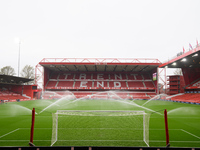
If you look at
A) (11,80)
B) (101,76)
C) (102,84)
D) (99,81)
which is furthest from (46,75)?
(102,84)

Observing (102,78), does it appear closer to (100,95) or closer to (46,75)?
(100,95)

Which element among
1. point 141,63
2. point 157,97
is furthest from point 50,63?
point 157,97

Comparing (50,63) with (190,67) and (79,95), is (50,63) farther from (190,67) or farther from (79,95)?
(190,67)

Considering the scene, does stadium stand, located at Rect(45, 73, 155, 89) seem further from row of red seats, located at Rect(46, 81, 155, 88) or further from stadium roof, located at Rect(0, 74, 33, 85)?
stadium roof, located at Rect(0, 74, 33, 85)

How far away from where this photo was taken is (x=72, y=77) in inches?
1849

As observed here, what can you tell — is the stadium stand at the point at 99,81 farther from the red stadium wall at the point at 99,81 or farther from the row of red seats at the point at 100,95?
the row of red seats at the point at 100,95

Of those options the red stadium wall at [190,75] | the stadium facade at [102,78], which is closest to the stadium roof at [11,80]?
the stadium facade at [102,78]

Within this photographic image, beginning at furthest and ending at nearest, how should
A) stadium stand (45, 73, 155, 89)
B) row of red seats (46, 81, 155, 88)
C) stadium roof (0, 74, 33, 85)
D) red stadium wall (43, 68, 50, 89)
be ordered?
row of red seats (46, 81, 155, 88) < stadium stand (45, 73, 155, 89) < red stadium wall (43, 68, 50, 89) < stadium roof (0, 74, 33, 85)

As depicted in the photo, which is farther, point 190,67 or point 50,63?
point 50,63

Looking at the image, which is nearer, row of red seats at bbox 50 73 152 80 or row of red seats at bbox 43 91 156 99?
row of red seats at bbox 43 91 156 99

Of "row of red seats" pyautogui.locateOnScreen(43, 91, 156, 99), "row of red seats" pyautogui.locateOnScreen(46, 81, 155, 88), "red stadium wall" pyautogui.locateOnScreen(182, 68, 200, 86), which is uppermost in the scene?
"red stadium wall" pyautogui.locateOnScreen(182, 68, 200, 86)

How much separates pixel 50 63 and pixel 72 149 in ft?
119

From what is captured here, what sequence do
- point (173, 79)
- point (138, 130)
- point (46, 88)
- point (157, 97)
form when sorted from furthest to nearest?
point (46, 88) → point (157, 97) → point (173, 79) → point (138, 130)

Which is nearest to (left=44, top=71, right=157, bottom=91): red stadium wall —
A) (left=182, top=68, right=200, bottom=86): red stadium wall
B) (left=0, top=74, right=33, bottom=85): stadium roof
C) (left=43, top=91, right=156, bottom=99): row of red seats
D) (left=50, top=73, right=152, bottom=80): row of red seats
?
(left=50, top=73, right=152, bottom=80): row of red seats
